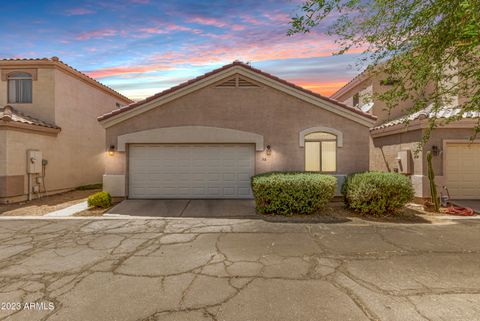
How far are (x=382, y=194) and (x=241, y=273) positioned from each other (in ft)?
20.2

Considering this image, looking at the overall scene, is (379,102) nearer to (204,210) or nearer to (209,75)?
(209,75)

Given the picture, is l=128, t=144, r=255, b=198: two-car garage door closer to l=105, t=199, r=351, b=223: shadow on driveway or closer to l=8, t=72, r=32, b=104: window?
l=105, t=199, r=351, b=223: shadow on driveway

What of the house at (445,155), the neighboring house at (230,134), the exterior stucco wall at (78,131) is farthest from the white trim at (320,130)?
the exterior stucco wall at (78,131)

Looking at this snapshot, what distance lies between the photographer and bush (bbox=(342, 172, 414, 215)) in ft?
27.2

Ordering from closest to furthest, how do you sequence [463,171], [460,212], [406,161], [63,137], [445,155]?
[460,212] < [445,155] < [463,171] < [406,161] < [63,137]

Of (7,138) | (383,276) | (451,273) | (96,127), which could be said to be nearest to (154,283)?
(383,276)

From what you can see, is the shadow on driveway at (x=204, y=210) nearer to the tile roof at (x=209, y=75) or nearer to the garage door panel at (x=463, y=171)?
the tile roof at (x=209, y=75)

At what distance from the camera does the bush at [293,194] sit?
8344 mm

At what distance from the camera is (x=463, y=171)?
11.2 m

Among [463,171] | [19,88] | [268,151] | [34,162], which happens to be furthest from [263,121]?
[19,88]

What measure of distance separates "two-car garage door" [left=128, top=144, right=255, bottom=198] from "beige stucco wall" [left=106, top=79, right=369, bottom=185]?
658mm

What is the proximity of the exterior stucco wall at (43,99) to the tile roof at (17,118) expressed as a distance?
0.30 meters

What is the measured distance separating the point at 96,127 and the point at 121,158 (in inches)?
329

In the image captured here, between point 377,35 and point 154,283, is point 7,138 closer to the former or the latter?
point 154,283
